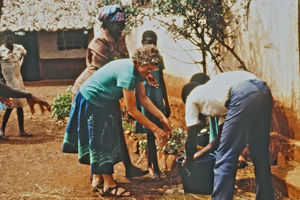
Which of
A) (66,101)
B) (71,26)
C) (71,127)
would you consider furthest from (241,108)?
(71,26)

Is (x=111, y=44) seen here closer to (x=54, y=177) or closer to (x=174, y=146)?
(x=174, y=146)

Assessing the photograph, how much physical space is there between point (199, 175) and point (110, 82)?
4.28ft

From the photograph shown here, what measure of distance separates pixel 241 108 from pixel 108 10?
2.23 m

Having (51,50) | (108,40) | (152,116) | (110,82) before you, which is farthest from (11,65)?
(51,50)

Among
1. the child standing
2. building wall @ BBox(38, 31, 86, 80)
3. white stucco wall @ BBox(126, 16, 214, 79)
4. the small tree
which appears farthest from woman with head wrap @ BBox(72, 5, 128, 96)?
building wall @ BBox(38, 31, 86, 80)

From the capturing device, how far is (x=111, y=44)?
5.38m

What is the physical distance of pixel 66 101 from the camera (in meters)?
9.91

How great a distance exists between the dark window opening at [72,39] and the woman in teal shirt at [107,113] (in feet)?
44.7

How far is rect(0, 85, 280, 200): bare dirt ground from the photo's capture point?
16.3 ft

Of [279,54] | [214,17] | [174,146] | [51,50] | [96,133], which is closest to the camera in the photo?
[96,133]

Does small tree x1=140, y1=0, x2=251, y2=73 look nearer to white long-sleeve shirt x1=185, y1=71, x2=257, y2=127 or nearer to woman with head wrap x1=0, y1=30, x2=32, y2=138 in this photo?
white long-sleeve shirt x1=185, y1=71, x2=257, y2=127

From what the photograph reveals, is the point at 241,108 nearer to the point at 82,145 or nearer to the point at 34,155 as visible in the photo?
the point at 82,145

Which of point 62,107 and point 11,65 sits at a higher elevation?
point 11,65

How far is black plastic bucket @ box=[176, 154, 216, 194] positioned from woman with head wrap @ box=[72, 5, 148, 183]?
2.73 ft
